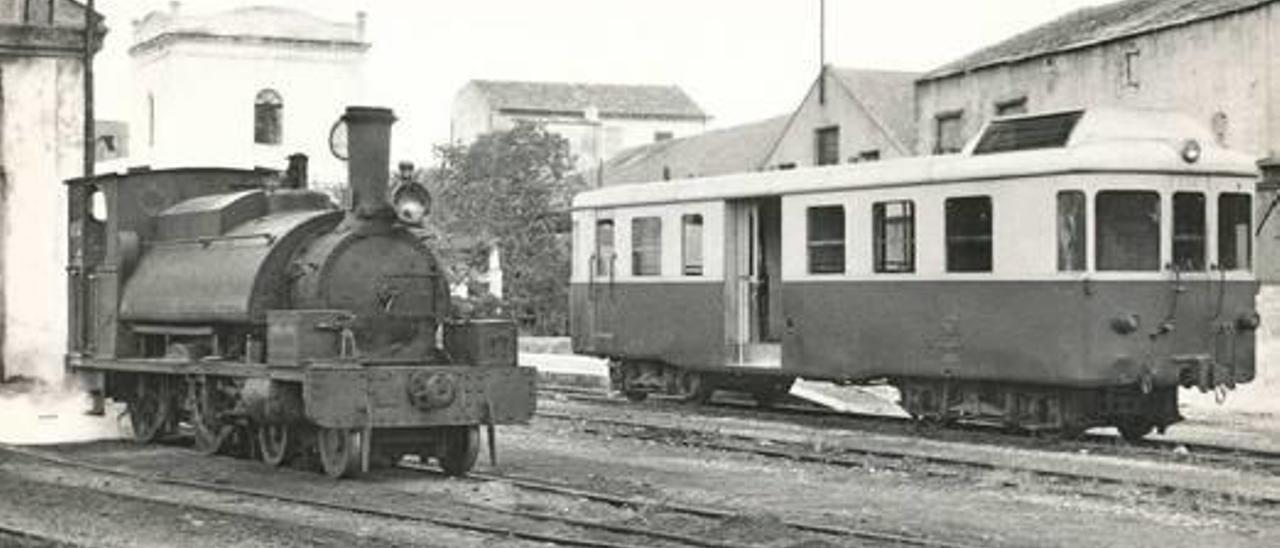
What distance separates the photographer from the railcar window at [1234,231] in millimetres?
16125

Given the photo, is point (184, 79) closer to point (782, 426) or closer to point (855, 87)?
point (855, 87)

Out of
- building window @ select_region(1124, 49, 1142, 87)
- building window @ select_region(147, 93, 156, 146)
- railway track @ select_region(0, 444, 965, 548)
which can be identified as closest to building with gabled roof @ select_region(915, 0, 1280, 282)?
building window @ select_region(1124, 49, 1142, 87)

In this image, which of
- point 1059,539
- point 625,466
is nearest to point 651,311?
point 625,466

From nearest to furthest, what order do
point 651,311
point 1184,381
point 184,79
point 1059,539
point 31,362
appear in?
1. point 1059,539
2. point 1184,381
3. point 651,311
4. point 31,362
5. point 184,79

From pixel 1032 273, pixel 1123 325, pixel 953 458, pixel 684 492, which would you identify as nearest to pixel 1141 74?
pixel 1032 273

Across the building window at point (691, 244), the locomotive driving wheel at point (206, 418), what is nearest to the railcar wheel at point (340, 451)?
the locomotive driving wheel at point (206, 418)

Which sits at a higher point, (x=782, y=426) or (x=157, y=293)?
(x=157, y=293)

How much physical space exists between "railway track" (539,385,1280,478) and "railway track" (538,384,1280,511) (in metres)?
0.36

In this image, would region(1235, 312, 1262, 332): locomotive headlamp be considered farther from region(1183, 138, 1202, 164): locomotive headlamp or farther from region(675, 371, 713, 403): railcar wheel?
region(675, 371, 713, 403): railcar wheel

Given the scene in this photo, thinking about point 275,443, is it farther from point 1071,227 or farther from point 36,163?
point 36,163

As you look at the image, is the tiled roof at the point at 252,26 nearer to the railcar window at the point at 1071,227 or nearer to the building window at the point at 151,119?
the building window at the point at 151,119

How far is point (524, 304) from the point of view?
4262 cm

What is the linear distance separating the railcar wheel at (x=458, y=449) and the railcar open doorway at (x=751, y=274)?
6319 mm

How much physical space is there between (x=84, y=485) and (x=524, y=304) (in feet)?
97.2
